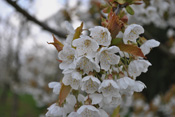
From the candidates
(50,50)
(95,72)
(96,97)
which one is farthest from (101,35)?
(50,50)

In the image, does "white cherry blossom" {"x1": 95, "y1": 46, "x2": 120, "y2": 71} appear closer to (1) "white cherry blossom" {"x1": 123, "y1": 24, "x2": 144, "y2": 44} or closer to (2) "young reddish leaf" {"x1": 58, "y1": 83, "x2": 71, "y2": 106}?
(1) "white cherry blossom" {"x1": 123, "y1": 24, "x2": 144, "y2": 44}

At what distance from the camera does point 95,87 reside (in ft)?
2.79

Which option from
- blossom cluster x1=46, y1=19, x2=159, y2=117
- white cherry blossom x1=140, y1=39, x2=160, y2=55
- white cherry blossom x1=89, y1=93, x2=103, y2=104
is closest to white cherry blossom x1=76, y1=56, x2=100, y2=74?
blossom cluster x1=46, y1=19, x2=159, y2=117

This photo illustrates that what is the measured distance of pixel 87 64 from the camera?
2.69 feet

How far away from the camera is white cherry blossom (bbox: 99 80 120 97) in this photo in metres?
0.81

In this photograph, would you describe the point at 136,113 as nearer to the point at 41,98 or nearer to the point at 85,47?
the point at 41,98

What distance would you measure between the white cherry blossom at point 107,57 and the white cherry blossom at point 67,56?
128 mm

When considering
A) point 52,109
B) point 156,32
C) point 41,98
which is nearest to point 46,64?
point 41,98

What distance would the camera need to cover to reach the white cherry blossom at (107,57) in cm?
80

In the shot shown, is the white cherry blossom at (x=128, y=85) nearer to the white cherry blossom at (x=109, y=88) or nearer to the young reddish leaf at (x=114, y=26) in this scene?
the white cherry blossom at (x=109, y=88)

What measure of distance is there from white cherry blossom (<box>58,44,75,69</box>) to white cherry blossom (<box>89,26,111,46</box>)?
12 cm

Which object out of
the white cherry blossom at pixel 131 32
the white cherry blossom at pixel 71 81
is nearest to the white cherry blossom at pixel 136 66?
the white cherry blossom at pixel 131 32

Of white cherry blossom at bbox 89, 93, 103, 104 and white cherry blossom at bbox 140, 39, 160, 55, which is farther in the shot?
white cherry blossom at bbox 140, 39, 160, 55

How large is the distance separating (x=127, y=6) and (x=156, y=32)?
642 centimetres
